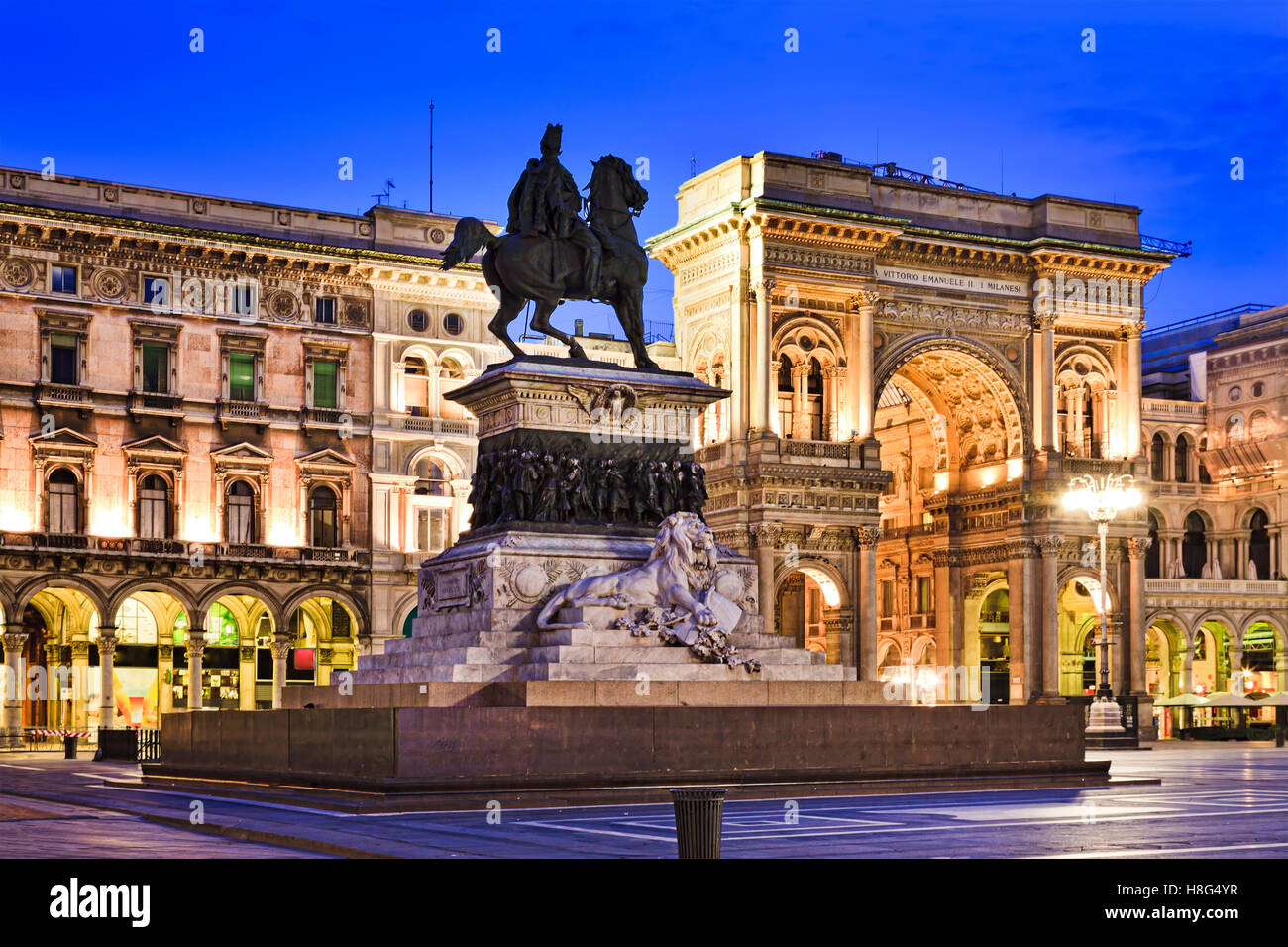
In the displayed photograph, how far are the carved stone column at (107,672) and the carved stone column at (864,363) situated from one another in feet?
81.7

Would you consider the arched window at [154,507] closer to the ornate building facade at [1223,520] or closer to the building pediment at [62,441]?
the building pediment at [62,441]

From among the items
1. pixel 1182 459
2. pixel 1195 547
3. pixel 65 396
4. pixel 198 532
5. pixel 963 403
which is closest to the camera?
pixel 65 396

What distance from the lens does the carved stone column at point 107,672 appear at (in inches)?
2290

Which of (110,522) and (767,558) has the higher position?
(110,522)

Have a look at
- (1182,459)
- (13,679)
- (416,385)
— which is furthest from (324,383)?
(1182,459)

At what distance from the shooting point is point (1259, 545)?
269ft

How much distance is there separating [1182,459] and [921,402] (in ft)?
53.8

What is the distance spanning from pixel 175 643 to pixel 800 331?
22.8m

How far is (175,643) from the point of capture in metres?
62.3

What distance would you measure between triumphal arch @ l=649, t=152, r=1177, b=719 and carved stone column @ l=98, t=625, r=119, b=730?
19.4 meters

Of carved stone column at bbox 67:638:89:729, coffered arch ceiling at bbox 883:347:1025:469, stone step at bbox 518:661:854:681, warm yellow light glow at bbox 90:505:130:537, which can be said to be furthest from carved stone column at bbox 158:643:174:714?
stone step at bbox 518:661:854:681

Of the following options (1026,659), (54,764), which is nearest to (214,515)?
(54,764)

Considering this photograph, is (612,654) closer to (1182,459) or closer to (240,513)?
(240,513)
